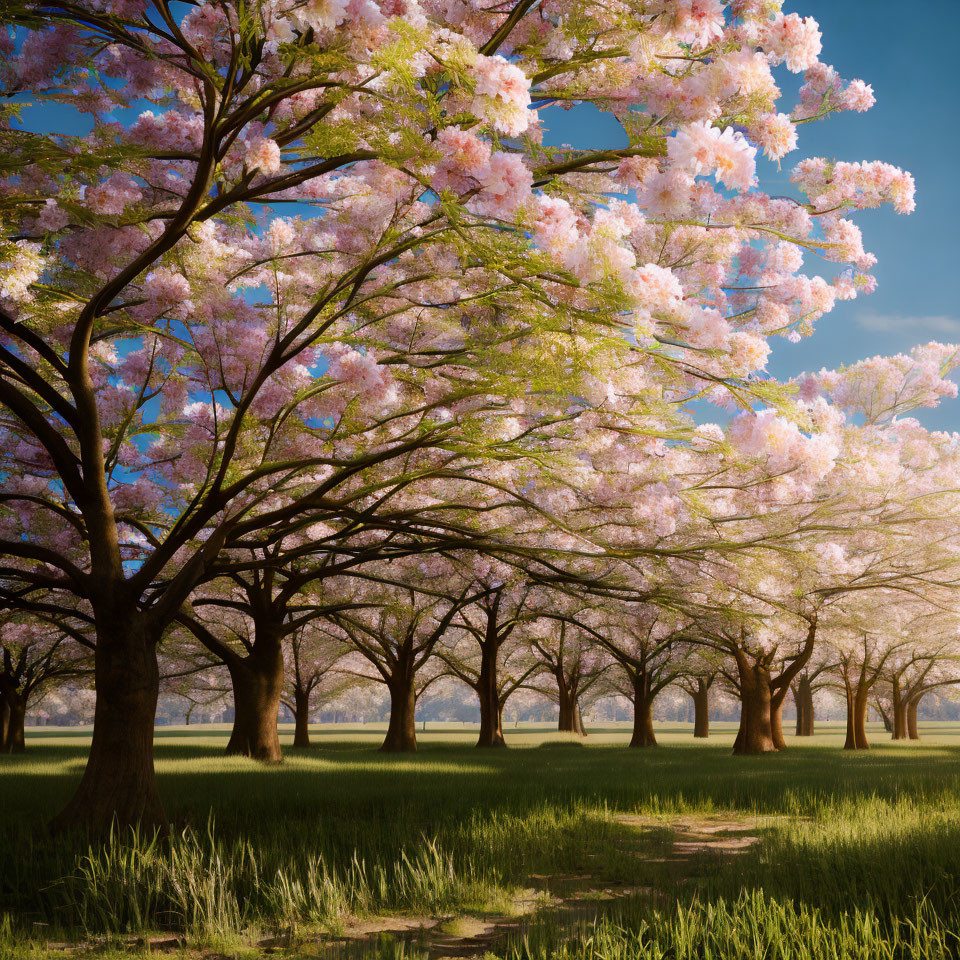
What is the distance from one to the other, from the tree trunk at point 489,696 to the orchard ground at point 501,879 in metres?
14.2

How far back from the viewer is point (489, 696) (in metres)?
25.3

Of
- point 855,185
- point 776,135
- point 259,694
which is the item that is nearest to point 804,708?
point 259,694

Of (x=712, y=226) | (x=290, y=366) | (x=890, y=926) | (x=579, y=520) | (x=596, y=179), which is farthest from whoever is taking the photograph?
(x=579, y=520)

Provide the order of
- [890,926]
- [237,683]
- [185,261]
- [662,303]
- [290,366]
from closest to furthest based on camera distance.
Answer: [890,926]
[662,303]
[185,261]
[290,366]
[237,683]

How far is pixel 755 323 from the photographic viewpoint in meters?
7.60

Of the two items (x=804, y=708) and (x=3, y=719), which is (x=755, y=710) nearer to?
(x=804, y=708)

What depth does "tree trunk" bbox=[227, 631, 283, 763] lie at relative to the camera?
1788 centimetres

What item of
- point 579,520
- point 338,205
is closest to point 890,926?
point 338,205

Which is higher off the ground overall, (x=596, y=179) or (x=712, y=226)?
(x=596, y=179)

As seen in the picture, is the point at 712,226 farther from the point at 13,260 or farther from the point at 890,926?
the point at 13,260

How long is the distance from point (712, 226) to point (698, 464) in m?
7.00

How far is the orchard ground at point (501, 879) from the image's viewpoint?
14.4ft

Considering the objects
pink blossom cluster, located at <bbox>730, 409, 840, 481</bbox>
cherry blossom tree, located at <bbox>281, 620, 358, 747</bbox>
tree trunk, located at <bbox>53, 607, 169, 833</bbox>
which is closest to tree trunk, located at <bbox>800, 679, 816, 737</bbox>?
cherry blossom tree, located at <bbox>281, 620, 358, 747</bbox>

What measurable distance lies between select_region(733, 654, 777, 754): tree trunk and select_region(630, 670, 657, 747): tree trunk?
570 centimetres
